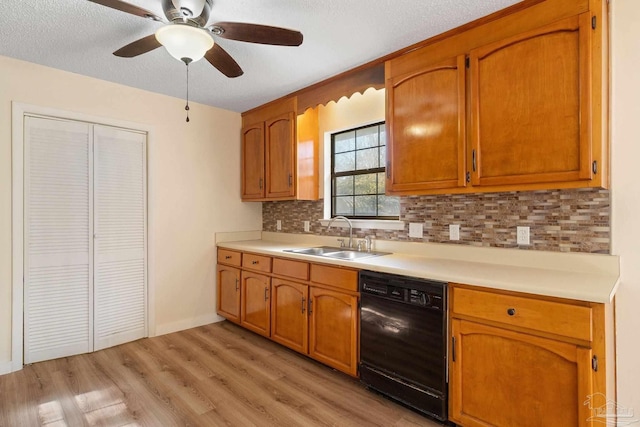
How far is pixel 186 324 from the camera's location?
359 cm

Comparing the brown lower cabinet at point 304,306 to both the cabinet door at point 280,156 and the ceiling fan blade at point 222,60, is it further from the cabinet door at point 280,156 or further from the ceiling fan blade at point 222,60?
the ceiling fan blade at point 222,60

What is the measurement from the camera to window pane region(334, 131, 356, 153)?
11.1ft

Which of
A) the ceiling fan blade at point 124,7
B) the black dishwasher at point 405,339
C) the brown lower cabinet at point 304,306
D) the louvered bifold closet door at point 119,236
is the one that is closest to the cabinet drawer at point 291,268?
the brown lower cabinet at point 304,306

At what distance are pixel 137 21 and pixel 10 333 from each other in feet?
8.13

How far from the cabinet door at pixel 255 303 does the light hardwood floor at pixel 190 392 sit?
0.74 feet

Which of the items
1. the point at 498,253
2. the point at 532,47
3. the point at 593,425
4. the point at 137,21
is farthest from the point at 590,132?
the point at 137,21

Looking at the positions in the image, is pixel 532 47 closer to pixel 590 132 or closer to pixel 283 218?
pixel 590 132

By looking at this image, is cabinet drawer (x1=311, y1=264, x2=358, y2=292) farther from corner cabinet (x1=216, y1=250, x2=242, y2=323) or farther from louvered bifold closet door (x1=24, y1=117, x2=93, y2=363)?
louvered bifold closet door (x1=24, y1=117, x2=93, y2=363)

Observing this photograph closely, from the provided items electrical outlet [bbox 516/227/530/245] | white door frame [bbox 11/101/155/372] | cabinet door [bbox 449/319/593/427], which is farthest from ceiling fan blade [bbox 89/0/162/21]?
electrical outlet [bbox 516/227/530/245]

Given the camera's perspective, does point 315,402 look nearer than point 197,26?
No

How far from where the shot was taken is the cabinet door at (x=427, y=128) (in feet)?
7.00

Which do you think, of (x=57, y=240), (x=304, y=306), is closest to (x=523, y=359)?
(x=304, y=306)

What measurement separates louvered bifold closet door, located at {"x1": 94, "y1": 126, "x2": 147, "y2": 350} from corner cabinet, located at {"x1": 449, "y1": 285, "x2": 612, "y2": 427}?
283 cm

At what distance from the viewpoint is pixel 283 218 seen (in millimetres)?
4008
